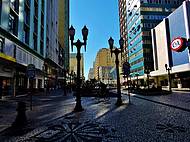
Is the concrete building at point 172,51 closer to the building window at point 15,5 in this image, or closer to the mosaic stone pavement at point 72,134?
the building window at point 15,5

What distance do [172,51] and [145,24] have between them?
2239 centimetres

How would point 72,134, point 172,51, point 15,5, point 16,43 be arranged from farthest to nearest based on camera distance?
1. point 172,51
2. point 15,5
3. point 16,43
4. point 72,134

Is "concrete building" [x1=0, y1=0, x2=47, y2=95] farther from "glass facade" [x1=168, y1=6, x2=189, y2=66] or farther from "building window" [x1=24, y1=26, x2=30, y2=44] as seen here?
"glass facade" [x1=168, y1=6, x2=189, y2=66]

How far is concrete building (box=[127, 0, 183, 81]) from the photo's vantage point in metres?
66.9

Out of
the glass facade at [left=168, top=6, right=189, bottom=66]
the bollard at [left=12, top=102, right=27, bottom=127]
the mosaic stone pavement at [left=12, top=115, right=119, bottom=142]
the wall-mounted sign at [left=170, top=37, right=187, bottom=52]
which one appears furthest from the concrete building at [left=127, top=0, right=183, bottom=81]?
the mosaic stone pavement at [left=12, top=115, right=119, bottom=142]

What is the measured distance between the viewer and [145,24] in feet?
223

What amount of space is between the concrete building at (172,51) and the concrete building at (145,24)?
5.00m

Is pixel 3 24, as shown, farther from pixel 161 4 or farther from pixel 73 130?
pixel 161 4

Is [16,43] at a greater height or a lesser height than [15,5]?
lesser

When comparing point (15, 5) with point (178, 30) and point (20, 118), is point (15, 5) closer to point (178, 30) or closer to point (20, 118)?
point (20, 118)

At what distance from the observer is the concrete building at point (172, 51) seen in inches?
1661

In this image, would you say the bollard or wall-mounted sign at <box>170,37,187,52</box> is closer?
the bollard

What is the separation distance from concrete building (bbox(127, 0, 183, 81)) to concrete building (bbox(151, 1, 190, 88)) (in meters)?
5.00

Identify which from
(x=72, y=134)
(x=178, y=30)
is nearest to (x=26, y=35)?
(x=72, y=134)
